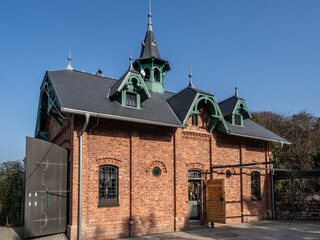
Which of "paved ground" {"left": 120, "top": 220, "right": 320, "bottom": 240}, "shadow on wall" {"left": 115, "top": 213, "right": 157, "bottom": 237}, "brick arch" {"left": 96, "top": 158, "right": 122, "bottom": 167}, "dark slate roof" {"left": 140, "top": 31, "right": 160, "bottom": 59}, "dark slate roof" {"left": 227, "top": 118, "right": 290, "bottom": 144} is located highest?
"dark slate roof" {"left": 140, "top": 31, "right": 160, "bottom": 59}

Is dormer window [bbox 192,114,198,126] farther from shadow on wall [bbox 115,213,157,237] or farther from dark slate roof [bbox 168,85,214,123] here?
shadow on wall [bbox 115,213,157,237]

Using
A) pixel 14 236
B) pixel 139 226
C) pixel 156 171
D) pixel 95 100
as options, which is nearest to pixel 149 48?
pixel 95 100

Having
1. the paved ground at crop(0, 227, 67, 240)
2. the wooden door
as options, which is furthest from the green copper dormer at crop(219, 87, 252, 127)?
the paved ground at crop(0, 227, 67, 240)

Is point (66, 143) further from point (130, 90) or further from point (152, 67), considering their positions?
point (152, 67)

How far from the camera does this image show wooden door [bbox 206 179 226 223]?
12946 millimetres

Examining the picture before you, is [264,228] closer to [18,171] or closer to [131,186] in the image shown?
[131,186]

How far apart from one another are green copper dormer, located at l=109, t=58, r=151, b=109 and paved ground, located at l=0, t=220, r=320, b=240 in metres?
5.54

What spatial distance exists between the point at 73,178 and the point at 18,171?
24.3 feet

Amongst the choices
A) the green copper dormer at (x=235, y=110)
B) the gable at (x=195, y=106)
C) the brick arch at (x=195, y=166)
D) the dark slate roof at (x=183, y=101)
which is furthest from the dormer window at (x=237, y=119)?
the brick arch at (x=195, y=166)

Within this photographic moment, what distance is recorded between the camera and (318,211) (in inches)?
625

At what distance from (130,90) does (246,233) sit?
25.0 feet

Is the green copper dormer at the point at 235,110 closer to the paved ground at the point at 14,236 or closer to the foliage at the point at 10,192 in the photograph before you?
the paved ground at the point at 14,236

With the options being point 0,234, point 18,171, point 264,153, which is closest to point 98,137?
point 0,234

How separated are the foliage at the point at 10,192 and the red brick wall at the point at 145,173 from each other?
4.30 m
